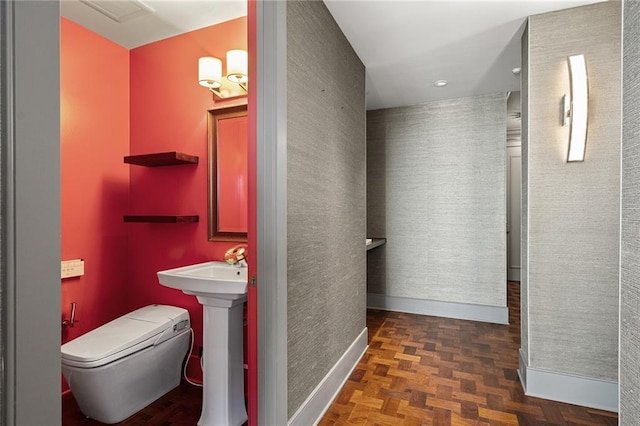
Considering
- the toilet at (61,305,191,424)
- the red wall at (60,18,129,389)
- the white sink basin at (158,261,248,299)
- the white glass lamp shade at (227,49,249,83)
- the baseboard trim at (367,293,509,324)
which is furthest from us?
the baseboard trim at (367,293,509,324)

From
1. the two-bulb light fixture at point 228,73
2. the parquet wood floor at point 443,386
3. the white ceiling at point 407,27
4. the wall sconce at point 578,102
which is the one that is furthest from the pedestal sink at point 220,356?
the wall sconce at point 578,102

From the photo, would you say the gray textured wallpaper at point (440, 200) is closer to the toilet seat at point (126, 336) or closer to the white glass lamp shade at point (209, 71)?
the white glass lamp shade at point (209, 71)

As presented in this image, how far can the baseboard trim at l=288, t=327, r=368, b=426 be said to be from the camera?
1.74 metres

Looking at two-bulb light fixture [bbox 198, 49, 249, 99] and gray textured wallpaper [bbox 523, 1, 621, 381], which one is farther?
Answer: two-bulb light fixture [bbox 198, 49, 249, 99]

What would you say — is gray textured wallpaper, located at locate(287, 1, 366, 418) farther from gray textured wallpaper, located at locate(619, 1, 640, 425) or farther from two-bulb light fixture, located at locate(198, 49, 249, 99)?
gray textured wallpaper, located at locate(619, 1, 640, 425)

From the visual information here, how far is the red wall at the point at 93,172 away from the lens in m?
2.24

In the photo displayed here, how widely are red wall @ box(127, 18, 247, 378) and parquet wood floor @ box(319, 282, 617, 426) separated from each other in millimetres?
1217

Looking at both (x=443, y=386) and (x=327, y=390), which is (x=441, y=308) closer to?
(x=443, y=386)

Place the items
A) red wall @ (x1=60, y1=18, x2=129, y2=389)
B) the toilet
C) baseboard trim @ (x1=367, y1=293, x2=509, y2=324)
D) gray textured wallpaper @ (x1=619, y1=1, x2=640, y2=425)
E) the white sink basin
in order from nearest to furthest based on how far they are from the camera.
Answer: gray textured wallpaper @ (x1=619, y1=1, x2=640, y2=425), the white sink basin, the toilet, red wall @ (x1=60, y1=18, x2=129, y2=389), baseboard trim @ (x1=367, y1=293, x2=509, y2=324)

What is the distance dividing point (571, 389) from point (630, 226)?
1835 mm

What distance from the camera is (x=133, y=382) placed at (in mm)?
1909

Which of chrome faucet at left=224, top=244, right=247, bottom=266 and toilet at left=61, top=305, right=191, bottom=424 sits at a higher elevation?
chrome faucet at left=224, top=244, right=247, bottom=266

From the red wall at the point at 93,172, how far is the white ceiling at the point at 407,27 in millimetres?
235

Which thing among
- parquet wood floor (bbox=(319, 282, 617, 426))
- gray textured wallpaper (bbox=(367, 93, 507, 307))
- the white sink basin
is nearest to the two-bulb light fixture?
the white sink basin
